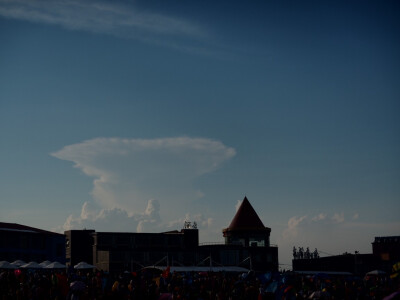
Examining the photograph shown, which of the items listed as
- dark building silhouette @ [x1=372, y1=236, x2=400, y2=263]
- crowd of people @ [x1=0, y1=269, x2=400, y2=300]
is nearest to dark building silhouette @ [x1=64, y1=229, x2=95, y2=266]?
dark building silhouette @ [x1=372, y1=236, x2=400, y2=263]

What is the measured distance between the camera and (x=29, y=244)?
87.1 meters

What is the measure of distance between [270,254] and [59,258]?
3319 cm

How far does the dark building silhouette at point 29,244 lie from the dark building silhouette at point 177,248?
5645 mm

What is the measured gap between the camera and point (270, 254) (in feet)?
309

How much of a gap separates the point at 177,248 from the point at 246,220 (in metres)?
12.5

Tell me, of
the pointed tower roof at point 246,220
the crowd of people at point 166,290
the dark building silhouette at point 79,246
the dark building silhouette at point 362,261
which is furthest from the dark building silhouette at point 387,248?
the crowd of people at point 166,290

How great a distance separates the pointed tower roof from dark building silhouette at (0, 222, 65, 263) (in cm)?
2798

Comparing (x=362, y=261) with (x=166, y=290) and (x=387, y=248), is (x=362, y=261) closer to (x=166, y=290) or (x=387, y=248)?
(x=387, y=248)

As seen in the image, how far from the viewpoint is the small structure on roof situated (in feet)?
314

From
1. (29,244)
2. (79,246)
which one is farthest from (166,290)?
(79,246)

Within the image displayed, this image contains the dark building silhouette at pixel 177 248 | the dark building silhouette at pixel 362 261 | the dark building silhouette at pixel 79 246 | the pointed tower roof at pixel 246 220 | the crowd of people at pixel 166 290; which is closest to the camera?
the crowd of people at pixel 166 290

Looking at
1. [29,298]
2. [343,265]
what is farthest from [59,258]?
[29,298]

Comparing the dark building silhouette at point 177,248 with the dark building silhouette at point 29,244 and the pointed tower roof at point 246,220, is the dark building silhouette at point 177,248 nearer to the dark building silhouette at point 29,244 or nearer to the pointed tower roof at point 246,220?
the pointed tower roof at point 246,220

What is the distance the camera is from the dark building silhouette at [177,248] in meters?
88.8
